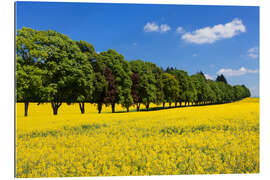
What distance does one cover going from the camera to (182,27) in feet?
21.5

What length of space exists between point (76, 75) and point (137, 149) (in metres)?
7.59

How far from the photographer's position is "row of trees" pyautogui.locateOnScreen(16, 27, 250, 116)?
326 inches

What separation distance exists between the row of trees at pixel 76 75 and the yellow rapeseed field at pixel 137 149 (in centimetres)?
210

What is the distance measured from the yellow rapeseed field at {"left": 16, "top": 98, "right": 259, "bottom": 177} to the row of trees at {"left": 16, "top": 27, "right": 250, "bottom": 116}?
2095 millimetres

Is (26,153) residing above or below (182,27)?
below

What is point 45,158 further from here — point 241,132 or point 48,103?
point 48,103

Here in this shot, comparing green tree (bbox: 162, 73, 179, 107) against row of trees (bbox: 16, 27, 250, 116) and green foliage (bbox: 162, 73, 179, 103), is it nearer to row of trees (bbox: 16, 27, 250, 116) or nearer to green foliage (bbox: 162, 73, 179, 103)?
green foliage (bbox: 162, 73, 179, 103)

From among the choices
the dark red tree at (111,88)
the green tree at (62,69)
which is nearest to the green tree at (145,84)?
the dark red tree at (111,88)

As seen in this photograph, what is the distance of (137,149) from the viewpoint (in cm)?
516

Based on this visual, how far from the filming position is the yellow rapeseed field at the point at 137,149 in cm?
466

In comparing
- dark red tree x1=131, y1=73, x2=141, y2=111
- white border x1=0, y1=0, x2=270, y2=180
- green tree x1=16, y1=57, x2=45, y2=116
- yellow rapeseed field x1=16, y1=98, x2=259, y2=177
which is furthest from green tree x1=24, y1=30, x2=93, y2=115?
dark red tree x1=131, y1=73, x2=141, y2=111
